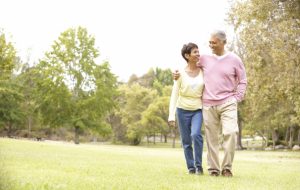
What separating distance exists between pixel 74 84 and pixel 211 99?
143ft

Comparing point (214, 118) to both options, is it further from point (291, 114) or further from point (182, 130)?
point (291, 114)

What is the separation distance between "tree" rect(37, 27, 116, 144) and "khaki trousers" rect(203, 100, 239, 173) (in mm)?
41387

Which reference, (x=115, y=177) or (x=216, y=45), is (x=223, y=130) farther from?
(x=115, y=177)

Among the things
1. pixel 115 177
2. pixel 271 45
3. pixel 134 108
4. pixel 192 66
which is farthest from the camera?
pixel 134 108

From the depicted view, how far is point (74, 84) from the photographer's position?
50.6m

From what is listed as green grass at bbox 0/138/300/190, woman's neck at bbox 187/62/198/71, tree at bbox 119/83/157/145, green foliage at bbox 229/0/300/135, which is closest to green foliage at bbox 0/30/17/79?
green grass at bbox 0/138/300/190

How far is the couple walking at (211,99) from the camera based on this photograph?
7863mm

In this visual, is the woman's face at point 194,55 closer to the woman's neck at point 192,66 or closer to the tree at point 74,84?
the woman's neck at point 192,66

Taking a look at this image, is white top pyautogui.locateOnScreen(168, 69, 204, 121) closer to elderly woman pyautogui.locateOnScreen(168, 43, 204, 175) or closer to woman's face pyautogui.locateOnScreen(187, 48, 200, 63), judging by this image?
elderly woman pyautogui.locateOnScreen(168, 43, 204, 175)

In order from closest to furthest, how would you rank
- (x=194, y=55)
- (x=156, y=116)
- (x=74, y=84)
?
1. (x=194, y=55)
2. (x=74, y=84)
3. (x=156, y=116)

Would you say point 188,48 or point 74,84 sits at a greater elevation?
point 74,84

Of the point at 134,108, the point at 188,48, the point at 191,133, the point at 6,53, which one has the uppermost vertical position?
the point at 134,108

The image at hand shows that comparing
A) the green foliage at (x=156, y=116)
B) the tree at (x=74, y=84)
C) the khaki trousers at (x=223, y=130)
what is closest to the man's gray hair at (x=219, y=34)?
the khaki trousers at (x=223, y=130)

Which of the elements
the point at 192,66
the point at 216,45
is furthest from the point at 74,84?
the point at 216,45
